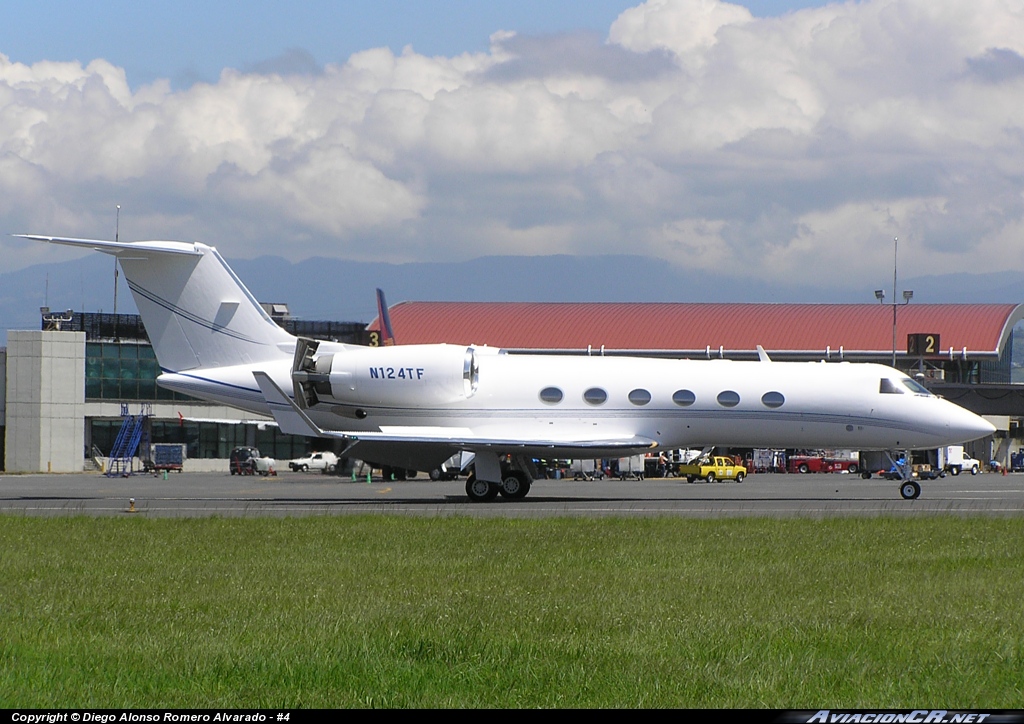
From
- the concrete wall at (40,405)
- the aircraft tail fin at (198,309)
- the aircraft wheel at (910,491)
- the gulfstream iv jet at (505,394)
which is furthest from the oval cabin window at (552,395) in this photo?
the concrete wall at (40,405)

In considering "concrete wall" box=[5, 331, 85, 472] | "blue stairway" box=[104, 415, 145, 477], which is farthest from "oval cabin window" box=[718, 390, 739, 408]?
"concrete wall" box=[5, 331, 85, 472]

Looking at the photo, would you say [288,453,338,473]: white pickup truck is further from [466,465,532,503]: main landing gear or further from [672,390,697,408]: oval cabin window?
[672,390,697,408]: oval cabin window

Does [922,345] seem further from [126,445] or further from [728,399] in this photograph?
[728,399]

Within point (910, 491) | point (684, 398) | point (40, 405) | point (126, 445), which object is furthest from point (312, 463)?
point (910, 491)

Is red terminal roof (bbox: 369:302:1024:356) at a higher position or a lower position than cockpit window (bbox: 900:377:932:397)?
higher

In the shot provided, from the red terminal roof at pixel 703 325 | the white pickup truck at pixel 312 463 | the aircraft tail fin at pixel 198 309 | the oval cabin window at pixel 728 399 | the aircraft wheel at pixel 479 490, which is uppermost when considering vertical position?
the red terminal roof at pixel 703 325

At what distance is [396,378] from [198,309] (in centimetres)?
530

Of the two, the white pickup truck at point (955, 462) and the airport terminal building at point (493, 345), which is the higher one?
the airport terminal building at point (493, 345)

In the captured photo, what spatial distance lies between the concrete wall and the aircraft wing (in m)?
48.8

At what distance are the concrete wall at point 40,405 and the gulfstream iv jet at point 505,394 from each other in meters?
45.8

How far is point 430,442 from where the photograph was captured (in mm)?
28828

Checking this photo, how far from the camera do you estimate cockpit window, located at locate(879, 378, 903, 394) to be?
3011 centimetres

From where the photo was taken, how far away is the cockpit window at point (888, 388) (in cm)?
3011

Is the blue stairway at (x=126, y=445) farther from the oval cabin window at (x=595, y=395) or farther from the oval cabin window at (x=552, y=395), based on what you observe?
the oval cabin window at (x=595, y=395)
